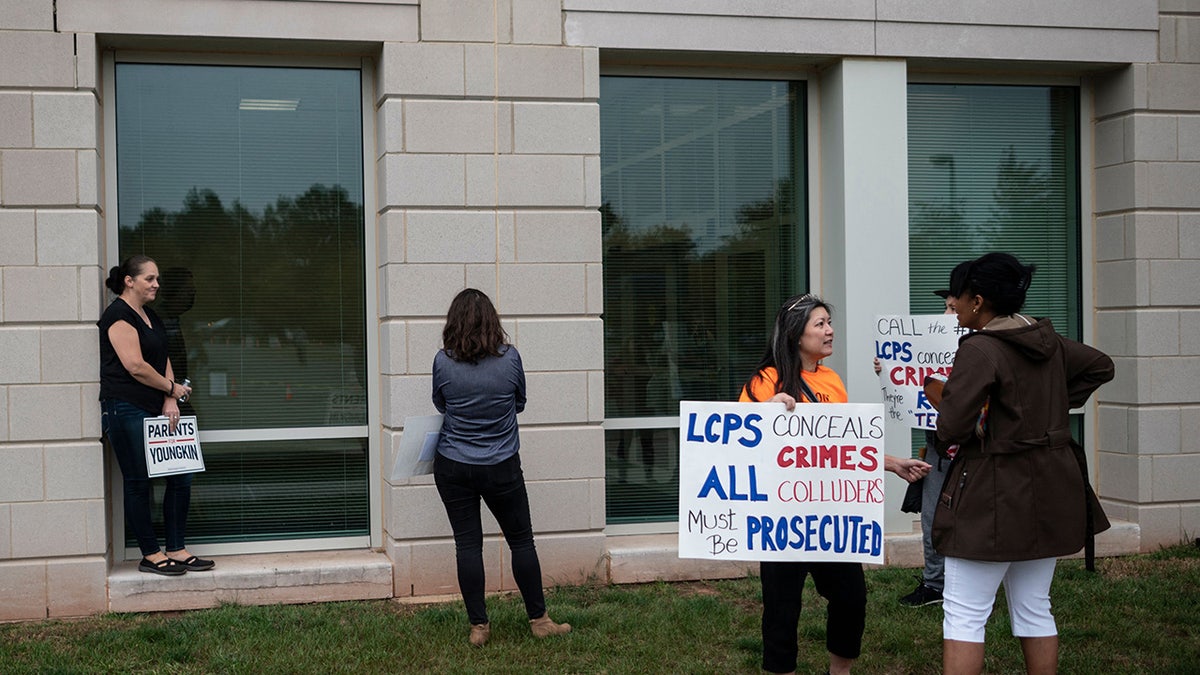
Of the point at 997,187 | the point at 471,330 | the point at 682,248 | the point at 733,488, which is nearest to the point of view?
the point at 733,488

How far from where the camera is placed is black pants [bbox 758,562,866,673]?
5418 millimetres

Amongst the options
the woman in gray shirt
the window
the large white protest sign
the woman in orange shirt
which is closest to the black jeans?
the woman in gray shirt

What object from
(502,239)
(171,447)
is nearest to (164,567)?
(171,447)

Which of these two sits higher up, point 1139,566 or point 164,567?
point 164,567

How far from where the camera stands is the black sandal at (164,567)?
7.76 meters

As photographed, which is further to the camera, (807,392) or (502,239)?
(502,239)

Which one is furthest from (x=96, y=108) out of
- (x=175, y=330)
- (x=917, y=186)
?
(x=917, y=186)

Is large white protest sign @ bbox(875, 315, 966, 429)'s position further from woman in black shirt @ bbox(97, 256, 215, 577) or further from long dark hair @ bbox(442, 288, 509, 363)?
woman in black shirt @ bbox(97, 256, 215, 577)

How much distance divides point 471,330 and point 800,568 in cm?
224

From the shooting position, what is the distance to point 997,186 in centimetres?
954

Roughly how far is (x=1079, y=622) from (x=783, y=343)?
3.13m

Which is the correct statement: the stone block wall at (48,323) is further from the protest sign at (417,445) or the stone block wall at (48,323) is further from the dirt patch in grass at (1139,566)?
the dirt patch in grass at (1139,566)

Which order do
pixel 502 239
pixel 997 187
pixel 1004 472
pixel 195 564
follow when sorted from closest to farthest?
pixel 1004 472, pixel 195 564, pixel 502 239, pixel 997 187

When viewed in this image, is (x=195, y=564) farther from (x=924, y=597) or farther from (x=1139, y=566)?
(x=1139, y=566)
